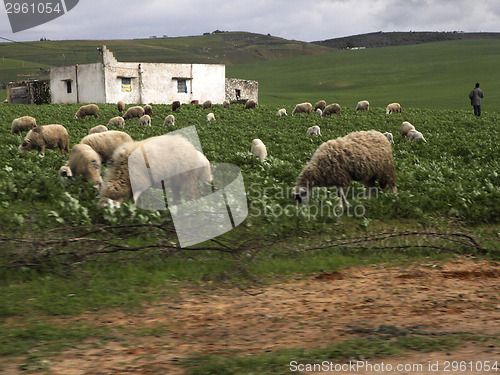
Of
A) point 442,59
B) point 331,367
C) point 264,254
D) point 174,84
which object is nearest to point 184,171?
point 264,254

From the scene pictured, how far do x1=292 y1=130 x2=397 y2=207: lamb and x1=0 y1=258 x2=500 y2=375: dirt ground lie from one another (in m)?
3.60

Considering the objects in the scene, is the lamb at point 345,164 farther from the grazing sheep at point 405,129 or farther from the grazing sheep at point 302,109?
the grazing sheep at point 302,109

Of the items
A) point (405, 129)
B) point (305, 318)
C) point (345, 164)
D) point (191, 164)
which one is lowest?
point (305, 318)

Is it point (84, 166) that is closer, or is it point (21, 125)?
point (84, 166)

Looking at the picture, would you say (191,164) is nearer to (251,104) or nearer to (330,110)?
(330,110)

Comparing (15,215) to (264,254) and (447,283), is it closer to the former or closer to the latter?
(264,254)

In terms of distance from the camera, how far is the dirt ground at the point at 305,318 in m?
4.97

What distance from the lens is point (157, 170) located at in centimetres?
1023

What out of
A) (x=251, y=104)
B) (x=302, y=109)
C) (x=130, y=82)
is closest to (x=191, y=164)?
(x=302, y=109)

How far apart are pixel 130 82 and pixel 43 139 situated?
29.0m

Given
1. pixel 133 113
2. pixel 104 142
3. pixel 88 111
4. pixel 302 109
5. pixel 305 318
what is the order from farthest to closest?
pixel 302 109 < pixel 133 113 < pixel 88 111 < pixel 104 142 < pixel 305 318

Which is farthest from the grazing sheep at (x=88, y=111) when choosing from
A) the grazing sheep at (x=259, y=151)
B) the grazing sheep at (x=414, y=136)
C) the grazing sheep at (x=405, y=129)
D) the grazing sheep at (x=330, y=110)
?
the grazing sheep at (x=414, y=136)

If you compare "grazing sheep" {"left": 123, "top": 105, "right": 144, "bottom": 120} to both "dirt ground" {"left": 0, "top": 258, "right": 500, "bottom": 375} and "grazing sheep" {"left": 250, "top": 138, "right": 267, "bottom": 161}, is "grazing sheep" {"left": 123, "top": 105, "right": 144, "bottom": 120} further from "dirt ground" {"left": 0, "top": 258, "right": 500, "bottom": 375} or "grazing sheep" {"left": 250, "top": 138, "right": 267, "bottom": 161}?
"dirt ground" {"left": 0, "top": 258, "right": 500, "bottom": 375}

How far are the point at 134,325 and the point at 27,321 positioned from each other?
4.07 feet
